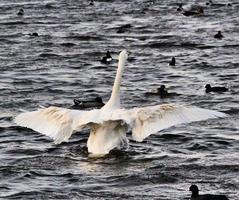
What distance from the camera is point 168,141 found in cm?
1931

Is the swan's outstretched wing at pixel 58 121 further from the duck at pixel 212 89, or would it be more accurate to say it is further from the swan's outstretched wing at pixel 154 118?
the duck at pixel 212 89

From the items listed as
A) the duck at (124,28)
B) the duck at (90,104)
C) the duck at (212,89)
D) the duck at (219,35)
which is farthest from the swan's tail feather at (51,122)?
the duck at (124,28)

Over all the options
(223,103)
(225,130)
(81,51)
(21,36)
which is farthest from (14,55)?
(225,130)

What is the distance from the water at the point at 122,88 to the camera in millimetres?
15438

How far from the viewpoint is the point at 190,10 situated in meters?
48.5

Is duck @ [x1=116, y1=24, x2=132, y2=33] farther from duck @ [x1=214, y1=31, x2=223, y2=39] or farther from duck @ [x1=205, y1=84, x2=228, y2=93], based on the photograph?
duck @ [x1=205, y1=84, x2=228, y2=93]

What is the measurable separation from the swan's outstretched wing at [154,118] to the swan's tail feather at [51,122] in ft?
2.72

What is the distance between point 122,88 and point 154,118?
10360mm

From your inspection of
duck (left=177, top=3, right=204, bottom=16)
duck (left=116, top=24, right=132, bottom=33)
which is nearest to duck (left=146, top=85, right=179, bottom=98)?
duck (left=116, top=24, right=132, bottom=33)

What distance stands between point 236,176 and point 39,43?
896 inches

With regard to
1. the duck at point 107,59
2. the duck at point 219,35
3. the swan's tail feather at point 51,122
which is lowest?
the duck at point 219,35

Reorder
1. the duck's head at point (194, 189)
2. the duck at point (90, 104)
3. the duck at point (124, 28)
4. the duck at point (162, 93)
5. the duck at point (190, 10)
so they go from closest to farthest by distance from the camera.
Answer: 1. the duck's head at point (194, 189)
2. the duck at point (90, 104)
3. the duck at point (162, 93)
4. the duck at point (124, 28)
5. the duck at point (190, 10)

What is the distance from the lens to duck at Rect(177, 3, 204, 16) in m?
46.4

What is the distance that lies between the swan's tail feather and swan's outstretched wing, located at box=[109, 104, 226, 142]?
829mm
